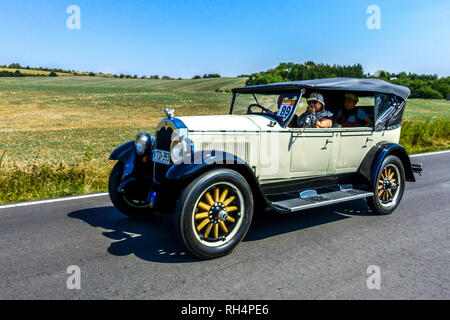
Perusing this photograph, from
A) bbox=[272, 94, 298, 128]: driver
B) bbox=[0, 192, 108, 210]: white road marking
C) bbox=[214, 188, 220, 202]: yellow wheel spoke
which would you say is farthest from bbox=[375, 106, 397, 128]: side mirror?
bbox=[0, 192, 108, 210]: white road marking

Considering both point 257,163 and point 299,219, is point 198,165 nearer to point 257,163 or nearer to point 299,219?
point 257,163

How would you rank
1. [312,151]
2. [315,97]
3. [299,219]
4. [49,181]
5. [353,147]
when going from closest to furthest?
[312,151] → [315,97] → [299,219] → [353,147] → [49,181]

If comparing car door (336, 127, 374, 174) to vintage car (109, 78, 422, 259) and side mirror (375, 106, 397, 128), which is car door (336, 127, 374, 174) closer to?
vintage car (109, 78, 422, 259)

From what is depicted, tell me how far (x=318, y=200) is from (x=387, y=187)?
153cm

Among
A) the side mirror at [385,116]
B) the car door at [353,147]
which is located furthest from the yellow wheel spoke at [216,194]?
the side mirror at [385,116]

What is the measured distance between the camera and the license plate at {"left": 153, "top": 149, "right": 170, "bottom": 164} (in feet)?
14.3

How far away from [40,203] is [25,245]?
1.79m

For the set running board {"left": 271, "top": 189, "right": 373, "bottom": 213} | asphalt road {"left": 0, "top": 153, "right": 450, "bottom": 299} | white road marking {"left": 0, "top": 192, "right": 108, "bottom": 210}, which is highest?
running board {"left": 271, "top": 189, "right": 373, "bottom": 213}

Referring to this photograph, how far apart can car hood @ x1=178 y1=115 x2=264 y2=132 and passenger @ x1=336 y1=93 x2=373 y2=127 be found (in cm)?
176

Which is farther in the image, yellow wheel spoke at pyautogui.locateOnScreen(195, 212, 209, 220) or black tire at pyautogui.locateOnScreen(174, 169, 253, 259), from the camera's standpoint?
yellow wheel spoke at pyautogui.locateOnScreen(195, 212, 209, 220)

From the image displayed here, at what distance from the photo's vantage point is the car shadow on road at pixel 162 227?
152 inches

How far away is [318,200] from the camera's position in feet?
15.2

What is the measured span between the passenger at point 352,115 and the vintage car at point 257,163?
0.24ft

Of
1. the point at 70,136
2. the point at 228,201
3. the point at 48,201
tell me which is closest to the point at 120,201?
the point at 228,201
